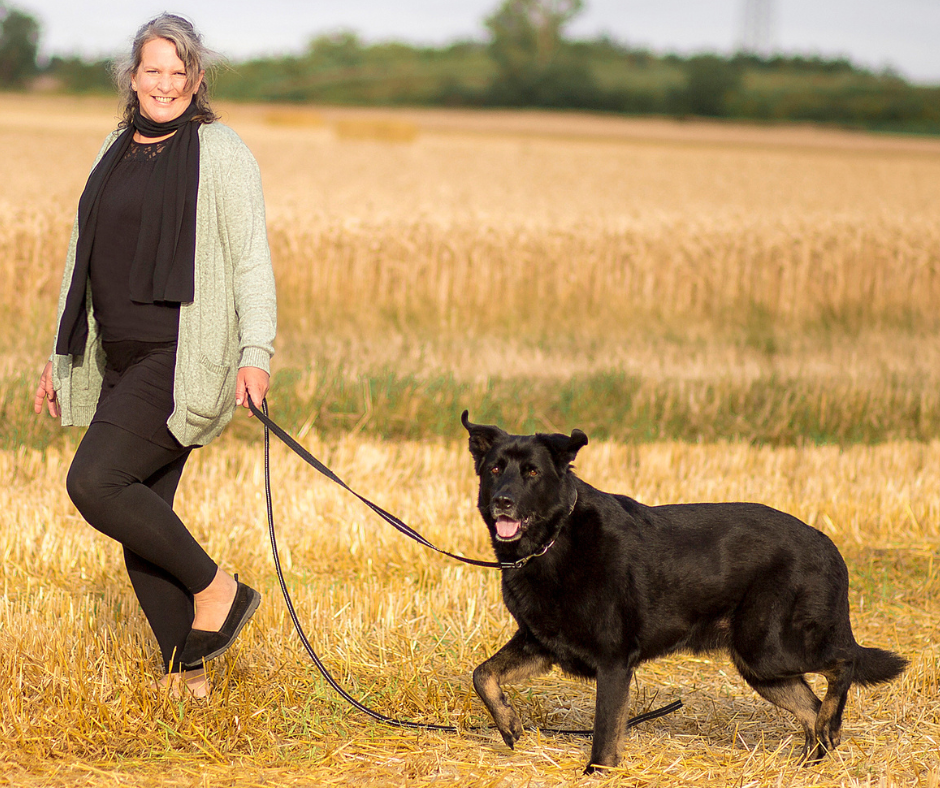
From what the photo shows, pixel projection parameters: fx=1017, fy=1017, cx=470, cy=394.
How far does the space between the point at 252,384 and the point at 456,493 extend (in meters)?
3.38

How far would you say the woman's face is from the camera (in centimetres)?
362

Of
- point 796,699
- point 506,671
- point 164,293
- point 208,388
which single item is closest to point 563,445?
point 506,671

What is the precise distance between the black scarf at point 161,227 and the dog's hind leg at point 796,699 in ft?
8.44

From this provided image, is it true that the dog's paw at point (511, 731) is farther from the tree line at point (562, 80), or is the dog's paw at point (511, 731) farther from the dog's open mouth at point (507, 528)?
the tree line at point (562, 80)

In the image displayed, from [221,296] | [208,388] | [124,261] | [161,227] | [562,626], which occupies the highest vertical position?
[161,227]

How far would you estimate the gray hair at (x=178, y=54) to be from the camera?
3633 millimetres

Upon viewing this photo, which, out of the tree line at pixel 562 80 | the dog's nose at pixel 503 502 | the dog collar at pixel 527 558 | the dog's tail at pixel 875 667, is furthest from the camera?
the tree line at pixel 562 80

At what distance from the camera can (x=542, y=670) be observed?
12.3 ft

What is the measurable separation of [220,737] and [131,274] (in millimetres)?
1752

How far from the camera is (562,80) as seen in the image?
66.1 m

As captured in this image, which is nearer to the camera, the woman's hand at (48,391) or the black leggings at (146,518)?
the black leggings at (146,518)

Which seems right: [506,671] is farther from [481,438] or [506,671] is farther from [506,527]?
[481,438]

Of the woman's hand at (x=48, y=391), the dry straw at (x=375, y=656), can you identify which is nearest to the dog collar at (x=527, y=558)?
the dry straw at (x=375, y=656)

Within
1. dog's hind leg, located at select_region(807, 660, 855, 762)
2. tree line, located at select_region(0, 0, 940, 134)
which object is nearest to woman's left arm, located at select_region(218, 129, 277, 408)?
dog's hind leg, located at select_region(807, 660, 855, 762)
